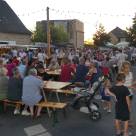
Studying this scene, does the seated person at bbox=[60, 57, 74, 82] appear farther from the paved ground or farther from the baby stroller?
the paved ground

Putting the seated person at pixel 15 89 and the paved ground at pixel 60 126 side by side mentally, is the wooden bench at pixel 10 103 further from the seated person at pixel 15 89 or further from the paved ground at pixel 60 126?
the paved ground at pixel 60 126

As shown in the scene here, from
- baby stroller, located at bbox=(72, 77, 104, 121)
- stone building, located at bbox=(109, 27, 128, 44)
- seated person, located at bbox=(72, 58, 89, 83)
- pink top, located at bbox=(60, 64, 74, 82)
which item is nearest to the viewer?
baby stroller, located at bbox=(72, 77, 104, 121)

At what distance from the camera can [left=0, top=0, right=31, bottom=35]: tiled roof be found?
55.9 meters

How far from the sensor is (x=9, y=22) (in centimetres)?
5691

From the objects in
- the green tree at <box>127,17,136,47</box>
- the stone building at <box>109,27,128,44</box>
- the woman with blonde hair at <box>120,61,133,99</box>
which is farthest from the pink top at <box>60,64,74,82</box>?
the stone building at <box>109,27,128,44</box>

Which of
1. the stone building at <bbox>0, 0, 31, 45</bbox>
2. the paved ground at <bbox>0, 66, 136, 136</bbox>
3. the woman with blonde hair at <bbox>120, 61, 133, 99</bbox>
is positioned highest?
the stone building at <bbox>0, 0, 31, 45</bbox>

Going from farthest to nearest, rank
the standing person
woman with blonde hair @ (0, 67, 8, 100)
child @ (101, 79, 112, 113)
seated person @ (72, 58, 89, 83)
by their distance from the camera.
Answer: seated person @ (72, 58, 89, 83) → woman with blonde hair @ (0, 67, 8, 100) → child @ (101, 79, 112, 113) → the standing person

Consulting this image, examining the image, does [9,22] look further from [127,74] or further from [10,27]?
[127,74]

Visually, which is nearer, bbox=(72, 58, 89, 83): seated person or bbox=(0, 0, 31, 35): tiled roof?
bbox=(72, 58, 89, 83): seated person

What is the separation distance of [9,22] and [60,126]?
160 ft

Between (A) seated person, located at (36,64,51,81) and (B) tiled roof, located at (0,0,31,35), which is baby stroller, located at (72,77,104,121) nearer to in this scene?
(A) seated person, located at (36,64,51,81)

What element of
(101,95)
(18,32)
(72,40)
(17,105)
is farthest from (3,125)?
(72,40)

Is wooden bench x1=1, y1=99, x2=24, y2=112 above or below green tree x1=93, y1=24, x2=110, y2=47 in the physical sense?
below

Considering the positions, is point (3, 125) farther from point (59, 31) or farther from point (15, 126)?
point (59, 31)
